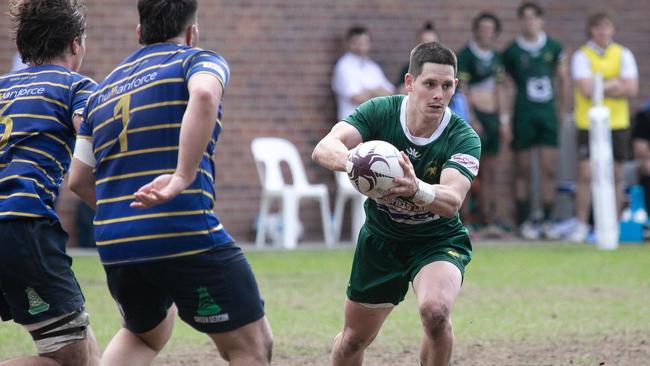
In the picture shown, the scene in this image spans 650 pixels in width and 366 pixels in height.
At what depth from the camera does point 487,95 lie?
51.9 feet

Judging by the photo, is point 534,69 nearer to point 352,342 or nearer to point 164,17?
point 352,342

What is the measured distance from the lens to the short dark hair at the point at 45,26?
5.49 m

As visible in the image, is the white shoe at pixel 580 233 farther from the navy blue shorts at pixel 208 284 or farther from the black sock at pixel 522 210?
the navy blue shorts at pixel 208 284

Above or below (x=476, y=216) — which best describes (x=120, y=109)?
above

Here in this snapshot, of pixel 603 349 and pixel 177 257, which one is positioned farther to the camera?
pixel 603 349

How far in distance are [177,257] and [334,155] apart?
1.44 m

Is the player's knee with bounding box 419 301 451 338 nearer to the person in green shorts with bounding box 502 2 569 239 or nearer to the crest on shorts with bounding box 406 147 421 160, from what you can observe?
the crest on shorts with bounding box 406 147 421 160

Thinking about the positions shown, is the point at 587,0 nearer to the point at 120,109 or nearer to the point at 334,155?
the point at 334,155

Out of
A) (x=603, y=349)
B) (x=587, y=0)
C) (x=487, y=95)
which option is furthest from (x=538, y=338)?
(x=587, y=0)

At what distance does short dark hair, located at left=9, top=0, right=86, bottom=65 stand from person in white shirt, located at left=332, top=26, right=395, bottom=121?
10007mm

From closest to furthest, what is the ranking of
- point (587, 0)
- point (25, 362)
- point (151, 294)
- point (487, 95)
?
point (151, 294) → point (25, 362) → point (487, 95) → point (587, 0)

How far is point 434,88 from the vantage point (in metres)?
6.06

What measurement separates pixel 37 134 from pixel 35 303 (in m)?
0.78

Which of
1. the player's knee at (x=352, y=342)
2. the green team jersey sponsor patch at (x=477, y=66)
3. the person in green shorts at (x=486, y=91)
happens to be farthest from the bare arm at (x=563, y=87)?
the player's knee at (x=352, y=342)
